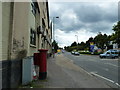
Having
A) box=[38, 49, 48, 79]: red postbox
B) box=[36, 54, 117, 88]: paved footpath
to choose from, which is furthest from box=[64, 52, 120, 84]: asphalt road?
box=[38, 49, 48, 79]: red postbox

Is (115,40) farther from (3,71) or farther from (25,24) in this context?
(3,71)

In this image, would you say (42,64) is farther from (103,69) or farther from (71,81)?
(103,69)

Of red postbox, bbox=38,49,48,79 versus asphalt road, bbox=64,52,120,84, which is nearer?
red postbox, bbox=38,49,48,79

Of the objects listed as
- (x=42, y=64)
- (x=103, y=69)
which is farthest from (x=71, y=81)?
(x=103, y=69)

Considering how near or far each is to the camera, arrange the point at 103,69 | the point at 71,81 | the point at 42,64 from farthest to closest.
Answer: the point at 103,69 → the point at 42,64 → the point at 71,81

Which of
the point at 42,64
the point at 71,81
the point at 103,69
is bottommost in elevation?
the point at 103,69

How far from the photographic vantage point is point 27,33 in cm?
774

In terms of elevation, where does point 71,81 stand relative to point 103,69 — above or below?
above

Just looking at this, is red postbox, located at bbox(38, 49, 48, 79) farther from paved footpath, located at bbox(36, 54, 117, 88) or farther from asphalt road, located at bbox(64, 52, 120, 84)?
asphalt road, located at bbox(64, 52, 120, 84)

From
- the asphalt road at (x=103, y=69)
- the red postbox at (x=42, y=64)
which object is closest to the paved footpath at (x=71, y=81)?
the red postbox at (x=42, y=64)

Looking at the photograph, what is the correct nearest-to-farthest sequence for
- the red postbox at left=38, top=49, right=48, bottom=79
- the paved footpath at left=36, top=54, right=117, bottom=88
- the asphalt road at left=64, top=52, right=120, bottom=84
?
the paved footpath at left=36, top=54, right=117, bottom=88
the red postbox at left=38, top=49, right=48, bottom=79
the asphalt road at left=64, top=52, right=120, bottom=84

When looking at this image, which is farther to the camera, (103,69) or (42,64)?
(103,69)

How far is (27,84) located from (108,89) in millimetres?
3532

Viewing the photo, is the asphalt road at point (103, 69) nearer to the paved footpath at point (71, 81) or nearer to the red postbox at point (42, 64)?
the paved footpath at point (71, 81)
